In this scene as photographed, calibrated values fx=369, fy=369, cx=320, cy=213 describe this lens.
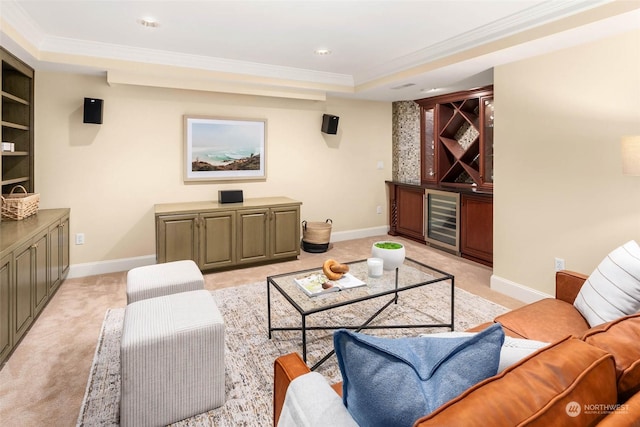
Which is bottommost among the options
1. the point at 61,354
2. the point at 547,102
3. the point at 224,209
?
the point at 61,354

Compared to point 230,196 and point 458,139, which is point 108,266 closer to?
point 230,196

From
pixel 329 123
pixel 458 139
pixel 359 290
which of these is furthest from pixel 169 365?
pixel 458 139

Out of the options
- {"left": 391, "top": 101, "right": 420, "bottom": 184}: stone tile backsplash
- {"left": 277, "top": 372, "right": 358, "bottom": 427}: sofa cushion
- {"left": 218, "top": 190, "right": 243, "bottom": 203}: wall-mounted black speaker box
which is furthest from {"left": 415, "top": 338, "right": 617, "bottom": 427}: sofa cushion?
{"left": 391, "top": 101, "right": 420, "bottom": 184}: stone tile backsplash

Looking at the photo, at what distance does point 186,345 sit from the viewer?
6.07 feet

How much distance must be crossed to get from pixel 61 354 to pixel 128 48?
2.96 m

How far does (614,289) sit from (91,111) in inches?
185

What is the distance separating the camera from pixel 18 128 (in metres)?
3.71

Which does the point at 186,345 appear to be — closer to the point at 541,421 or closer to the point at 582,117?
the point at 541,421

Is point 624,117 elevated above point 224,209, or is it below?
above

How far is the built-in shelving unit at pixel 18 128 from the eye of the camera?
373cm

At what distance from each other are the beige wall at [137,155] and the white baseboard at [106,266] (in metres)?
0.06

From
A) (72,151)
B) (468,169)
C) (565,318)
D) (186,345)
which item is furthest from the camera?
(468,169)

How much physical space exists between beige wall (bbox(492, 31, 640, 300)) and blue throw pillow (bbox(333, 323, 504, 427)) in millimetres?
2620

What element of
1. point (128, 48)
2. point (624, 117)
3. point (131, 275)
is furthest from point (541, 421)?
point (128, 48)
